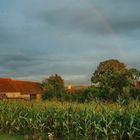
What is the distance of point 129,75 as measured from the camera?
3288cm

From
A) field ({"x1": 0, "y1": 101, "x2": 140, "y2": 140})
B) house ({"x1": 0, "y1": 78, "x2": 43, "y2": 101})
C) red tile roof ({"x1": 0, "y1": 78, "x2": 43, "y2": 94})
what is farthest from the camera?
red tile roof ({"x1": 0, "y1": 78, "x2": 43, "y2": 94})

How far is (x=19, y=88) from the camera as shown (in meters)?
64.1

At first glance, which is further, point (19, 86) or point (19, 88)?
point (19, 86)

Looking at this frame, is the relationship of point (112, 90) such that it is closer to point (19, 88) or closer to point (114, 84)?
point (114, 84)

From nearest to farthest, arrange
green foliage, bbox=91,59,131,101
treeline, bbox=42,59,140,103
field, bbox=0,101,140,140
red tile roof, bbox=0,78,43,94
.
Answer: field, bbox=0,101,140,140 < treeline, bbox=42,59,140,103 < green foliage, bbox=91,59,131,101 < red tile roof, bbox=0,78,43,94

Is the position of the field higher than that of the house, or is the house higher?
the house

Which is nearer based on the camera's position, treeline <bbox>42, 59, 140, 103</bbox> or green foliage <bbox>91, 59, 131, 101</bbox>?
treeline <bbox>42, 59, 140, 103</bbox>

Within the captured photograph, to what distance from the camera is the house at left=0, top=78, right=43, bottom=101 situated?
60.7 m

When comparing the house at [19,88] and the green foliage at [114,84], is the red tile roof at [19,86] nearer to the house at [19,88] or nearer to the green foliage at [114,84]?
the house at [19,88]

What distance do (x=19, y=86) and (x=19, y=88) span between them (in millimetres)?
1355

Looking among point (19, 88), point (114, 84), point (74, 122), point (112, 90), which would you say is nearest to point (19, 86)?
point (19, 88)

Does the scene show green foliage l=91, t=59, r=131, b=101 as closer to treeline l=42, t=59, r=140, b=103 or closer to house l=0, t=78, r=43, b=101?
treeline l=42, t=59, r=140, b=103

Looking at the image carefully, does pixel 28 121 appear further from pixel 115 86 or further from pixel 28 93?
pixel 28 93

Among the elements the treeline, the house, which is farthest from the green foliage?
the house
